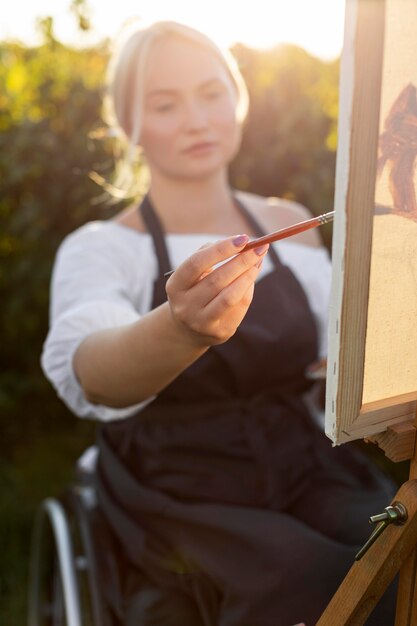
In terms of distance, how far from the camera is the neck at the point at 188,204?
1.58m

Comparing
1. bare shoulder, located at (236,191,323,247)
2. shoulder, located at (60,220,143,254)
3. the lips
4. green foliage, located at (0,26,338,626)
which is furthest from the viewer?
green foliage, located at (0,26,338,626)

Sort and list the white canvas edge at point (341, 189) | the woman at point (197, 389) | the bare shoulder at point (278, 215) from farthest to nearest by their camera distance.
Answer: the bare shoulder at point (278, 215)
the woman at point (197, 389)
the white canvas edge at point (341, 189)

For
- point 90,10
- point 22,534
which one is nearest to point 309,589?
point 90,10

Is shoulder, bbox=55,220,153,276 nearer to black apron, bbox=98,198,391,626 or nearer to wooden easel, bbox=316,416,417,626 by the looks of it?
black apron, bbox=98,198,391,626

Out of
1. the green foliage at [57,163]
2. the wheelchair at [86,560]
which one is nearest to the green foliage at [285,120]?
the green foliage at [57,163]

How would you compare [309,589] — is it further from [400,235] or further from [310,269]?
[310,269]

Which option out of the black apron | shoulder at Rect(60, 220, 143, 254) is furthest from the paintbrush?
shoulder at Rect(60, 220, 143, 254)

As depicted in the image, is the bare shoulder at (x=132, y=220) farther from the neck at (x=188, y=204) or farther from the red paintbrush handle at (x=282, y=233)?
the red paintbrush handle at (x=282, y=233)

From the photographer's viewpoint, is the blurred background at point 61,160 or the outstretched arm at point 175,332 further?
the blurred background at point 61,160

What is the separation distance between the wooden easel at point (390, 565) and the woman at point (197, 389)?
246 millimetres

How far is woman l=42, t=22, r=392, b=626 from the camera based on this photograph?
43.0 inches

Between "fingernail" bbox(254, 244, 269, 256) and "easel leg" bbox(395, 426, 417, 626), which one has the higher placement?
"fingernail" bbox(254, 244, 269, 256)

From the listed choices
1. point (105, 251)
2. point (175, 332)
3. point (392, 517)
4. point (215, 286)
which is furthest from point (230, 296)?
point (105, 251)

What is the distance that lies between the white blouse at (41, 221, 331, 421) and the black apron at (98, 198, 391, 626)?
44 millimetres
